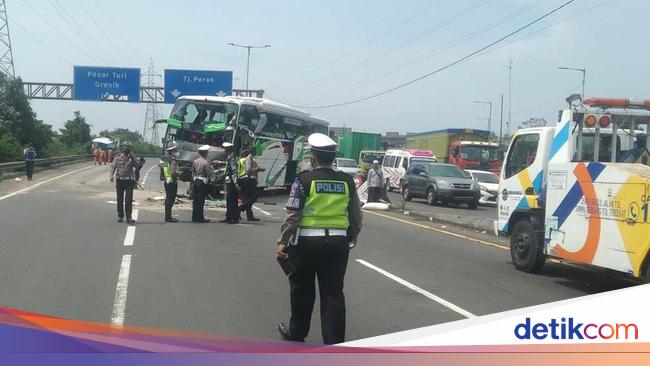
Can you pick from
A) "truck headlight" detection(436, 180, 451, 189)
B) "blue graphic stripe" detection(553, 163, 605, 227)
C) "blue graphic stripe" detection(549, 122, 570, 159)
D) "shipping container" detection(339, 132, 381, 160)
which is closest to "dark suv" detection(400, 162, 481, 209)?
"truck headlight" detection(436, 180, 451, 189)

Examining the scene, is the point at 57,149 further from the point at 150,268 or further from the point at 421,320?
the point at 421,320

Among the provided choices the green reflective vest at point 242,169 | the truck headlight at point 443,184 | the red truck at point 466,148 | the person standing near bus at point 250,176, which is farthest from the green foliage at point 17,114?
the person standing near bus at point 250,176

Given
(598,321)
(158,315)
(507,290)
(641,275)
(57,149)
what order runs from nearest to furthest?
1. (598,321)
2. (158,315)
3. (641,275)
4. (507,290)
5. (57,149)

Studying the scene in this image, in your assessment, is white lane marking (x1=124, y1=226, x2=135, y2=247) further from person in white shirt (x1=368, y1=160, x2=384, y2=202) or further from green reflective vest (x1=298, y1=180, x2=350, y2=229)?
person in white shirt (x1=368, y1=160, x2=384, y2=202)

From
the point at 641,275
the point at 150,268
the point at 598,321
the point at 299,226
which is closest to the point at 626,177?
the point at 641,275

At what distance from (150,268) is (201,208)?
226 inches

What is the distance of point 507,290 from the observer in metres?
8.30

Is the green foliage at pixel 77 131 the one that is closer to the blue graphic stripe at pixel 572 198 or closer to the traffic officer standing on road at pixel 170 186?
the traffic officer standing on road at pixel 170 186

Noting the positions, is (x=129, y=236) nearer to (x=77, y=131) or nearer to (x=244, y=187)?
(x=244, y=187)

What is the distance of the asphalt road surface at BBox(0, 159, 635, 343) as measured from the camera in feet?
21.3

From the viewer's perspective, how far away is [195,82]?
4212 centimetres

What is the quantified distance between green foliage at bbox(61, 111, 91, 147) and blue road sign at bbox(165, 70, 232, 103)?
34.8 m

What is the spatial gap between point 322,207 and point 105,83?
3948 centimetres

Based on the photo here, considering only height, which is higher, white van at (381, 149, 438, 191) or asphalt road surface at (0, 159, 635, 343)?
white van at (381, 149, 438, 191)
